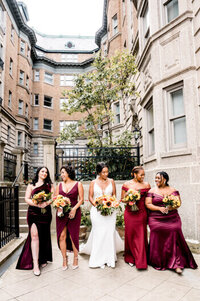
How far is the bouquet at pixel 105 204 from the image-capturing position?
4574 millimetres

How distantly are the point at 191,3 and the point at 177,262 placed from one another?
23.2 ft

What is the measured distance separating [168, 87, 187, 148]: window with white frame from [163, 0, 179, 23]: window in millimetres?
2635

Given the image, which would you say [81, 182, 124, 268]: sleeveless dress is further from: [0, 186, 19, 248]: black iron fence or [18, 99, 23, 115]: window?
[18, 99, 23, 115]: window

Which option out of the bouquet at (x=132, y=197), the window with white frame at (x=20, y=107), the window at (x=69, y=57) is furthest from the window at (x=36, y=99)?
the bouquet at (x=132, y=197)

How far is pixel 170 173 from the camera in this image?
6.58 metres

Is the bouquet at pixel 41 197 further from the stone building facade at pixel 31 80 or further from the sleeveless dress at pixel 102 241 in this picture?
the stone building facade at pixel 31 80

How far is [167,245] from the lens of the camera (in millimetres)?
4473

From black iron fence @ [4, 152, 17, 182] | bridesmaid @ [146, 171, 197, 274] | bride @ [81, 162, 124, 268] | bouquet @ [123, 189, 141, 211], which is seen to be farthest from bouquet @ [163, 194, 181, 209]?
black iron fence @ [4, 152, 17, 182]

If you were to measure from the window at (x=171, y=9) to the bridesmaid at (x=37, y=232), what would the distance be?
6.69 m

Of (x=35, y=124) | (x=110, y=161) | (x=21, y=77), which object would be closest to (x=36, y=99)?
(x=35, y=124)

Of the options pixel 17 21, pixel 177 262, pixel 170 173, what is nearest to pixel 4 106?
pixel 17 21

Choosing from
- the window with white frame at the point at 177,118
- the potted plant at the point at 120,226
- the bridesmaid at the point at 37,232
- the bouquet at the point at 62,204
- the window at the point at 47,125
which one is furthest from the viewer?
the window at the point at 47,125

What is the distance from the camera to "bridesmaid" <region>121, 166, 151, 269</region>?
4547 mm

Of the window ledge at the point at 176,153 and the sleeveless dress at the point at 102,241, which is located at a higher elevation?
the window ledge at the point at 176,153
